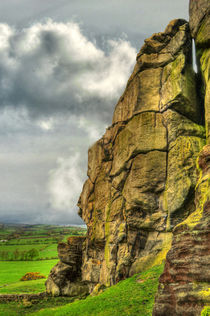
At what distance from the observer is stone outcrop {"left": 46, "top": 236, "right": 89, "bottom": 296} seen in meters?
47.2

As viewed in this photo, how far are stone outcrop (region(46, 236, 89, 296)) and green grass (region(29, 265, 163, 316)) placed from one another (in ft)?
59.9

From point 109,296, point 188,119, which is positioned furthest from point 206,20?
point 109,296

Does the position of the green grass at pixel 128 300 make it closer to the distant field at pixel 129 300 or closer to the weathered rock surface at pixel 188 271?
the distant field at pixel 129 300

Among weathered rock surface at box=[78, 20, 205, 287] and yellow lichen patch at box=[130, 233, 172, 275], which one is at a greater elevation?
weathered rock surface at box=[78, 20, 205, 287]

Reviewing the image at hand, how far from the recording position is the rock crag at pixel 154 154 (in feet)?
102

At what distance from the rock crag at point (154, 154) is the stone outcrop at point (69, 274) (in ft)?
15.5

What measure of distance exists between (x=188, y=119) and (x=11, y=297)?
1820 inches

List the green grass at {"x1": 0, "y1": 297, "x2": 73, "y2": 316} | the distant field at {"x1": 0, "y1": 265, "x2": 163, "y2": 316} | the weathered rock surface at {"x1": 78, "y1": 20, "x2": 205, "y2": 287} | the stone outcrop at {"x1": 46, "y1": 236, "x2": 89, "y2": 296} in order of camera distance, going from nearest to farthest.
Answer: the distant field at {"x1": 0, "y1": 265, "x2": 163, "y2": 316} < the weathered rock surface at {"x1": 78, "y1": 20, "x2": 205, "y2": 287} < the green grass at {"x1": 0, "y1": 297, "x2": 73, "y2": 316} < the stone outcrop at {"x1": 46, "y1": 236, "x2": 89, "y2": 296}

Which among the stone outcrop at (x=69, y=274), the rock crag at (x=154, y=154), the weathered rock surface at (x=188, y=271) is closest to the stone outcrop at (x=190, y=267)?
the weathered rock surface at (x=188, y=271)

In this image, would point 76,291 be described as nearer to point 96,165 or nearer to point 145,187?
point 96,165

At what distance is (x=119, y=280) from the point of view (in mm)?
34031

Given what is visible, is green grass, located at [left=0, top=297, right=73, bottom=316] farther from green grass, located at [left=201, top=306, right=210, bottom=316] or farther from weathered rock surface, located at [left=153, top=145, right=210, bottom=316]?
green grass, located at [left=201, top=306, right=210, bottom=316]

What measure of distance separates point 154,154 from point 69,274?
32.5m

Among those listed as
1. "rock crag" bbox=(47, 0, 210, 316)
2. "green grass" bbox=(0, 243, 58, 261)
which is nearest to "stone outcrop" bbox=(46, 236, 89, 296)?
"rock crag" bbox=(47, 0, 210, 316)
